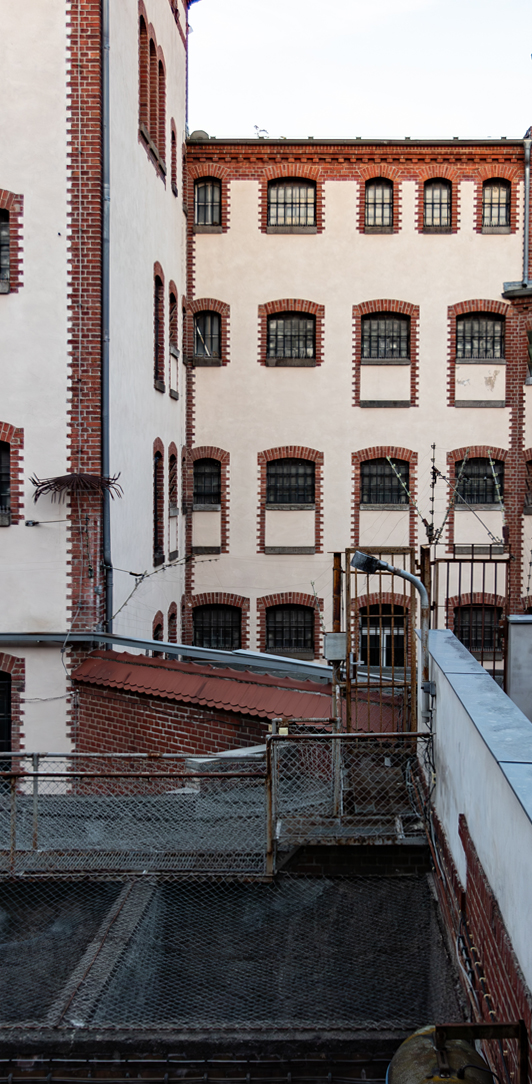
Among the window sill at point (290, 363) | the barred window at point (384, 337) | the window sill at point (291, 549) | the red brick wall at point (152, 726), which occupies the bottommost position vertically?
the red brick wall at point (152, 726)

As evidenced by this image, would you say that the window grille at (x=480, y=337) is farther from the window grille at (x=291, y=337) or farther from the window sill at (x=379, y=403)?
the window grille at (x=291, y=337)

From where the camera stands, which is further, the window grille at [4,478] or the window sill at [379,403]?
the window sill at [379,403]

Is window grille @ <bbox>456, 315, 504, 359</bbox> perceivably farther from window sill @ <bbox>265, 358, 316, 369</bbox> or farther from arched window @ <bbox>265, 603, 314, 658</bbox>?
arched window @ <bbox>265, 603, 314, 658</bbox>

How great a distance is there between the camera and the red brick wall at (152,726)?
1287 cm

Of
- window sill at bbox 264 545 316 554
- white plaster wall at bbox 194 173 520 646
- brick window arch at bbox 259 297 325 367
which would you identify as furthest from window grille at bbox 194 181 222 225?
window sill at bbox 264 545 316 554

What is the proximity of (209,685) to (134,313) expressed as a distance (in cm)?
729

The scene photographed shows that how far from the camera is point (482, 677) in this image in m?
6.98

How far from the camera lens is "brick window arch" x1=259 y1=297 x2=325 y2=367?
2359 centimetres

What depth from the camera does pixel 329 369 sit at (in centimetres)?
2375

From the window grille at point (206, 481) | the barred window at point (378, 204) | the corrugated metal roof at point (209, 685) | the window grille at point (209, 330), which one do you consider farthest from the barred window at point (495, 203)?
the corrugated metal roof at point (209, 685)

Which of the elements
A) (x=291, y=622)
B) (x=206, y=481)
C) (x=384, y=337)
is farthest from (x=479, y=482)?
(x=206, y=481)

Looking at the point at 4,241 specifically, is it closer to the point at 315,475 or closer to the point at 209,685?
the point at 209,685

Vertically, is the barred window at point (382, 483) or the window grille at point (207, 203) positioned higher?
the window grille at point (207, 203)

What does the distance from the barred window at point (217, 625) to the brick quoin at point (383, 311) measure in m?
6.24
